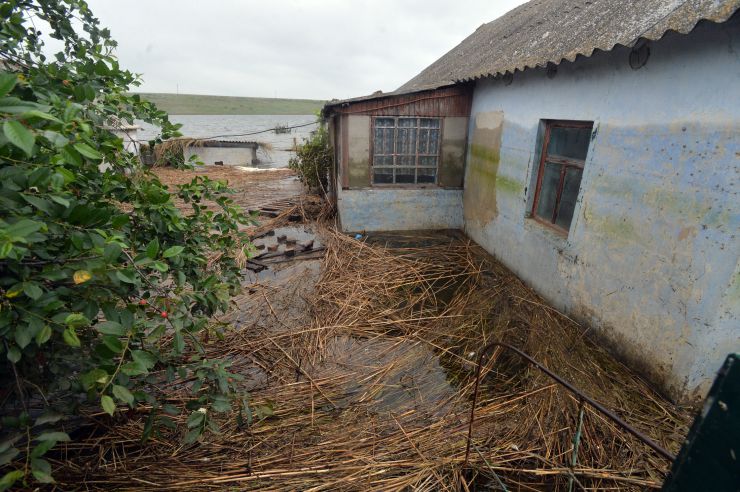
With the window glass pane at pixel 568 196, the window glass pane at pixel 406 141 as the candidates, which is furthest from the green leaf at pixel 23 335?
the window glass pane at pixel 406 141

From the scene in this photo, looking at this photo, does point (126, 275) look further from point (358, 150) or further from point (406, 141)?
point (406, 141)

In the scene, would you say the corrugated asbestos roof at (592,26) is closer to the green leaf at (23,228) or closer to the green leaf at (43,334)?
the green leaf at (23,228)

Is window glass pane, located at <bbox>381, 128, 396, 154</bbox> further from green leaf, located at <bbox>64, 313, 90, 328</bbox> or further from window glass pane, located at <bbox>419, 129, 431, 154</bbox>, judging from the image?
green leaf, located at <bbox>64, 313, 90, 328</bbox>

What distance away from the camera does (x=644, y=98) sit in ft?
11.9

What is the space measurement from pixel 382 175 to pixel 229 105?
108872 millimetres

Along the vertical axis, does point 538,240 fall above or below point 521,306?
above

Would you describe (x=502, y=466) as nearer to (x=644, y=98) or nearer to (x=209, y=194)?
(x=209, y=194)

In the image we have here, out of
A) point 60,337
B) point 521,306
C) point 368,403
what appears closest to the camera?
point 60,337

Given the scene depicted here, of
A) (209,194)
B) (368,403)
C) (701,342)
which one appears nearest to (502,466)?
(368,403)

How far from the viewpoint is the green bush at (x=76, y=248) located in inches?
50.1

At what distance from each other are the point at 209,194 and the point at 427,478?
2.81 metres

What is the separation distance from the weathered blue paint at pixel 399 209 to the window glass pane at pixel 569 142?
309 centimetres

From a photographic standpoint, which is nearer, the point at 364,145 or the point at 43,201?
the point at 43,201

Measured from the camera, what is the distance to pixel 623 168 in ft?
12.7
